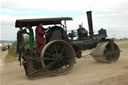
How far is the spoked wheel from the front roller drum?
210 cm

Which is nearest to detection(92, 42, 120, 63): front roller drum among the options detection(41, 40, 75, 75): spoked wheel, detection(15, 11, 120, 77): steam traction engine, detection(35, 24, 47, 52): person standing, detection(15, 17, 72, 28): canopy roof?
detection(15, 11, 120, 77): steam traction engine

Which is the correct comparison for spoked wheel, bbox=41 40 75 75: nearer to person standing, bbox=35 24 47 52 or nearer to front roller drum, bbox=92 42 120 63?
person standing, bbox=35 24 47 52

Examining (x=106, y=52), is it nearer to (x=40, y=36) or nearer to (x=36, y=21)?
(x=40, y=36)

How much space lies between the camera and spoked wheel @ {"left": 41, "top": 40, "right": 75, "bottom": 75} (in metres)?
8.01

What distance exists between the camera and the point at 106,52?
1030 centimetres

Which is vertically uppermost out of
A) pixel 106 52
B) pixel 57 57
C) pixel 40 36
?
pixel 40 36

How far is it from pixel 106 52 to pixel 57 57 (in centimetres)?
328

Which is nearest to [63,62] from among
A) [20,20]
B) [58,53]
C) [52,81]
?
[58,53]

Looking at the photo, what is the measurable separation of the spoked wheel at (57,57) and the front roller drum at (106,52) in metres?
2.10

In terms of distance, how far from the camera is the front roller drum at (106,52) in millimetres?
9955

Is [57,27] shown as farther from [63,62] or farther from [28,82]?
[28,82]

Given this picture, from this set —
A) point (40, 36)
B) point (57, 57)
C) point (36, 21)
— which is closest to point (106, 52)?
point (57, 57)

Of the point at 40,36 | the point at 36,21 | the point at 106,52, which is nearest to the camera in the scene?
the point at 36,21

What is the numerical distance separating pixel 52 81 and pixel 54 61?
116 centimetres
